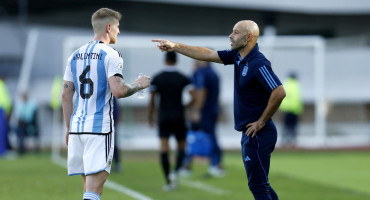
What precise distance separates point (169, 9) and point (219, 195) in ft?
88.8

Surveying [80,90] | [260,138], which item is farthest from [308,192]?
[80,90]

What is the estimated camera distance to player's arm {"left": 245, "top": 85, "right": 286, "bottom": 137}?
6867 millimetres

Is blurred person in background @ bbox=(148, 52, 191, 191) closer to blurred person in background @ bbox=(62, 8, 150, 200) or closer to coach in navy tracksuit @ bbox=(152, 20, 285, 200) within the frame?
coach in navy tracksuit @ bbox=(152, 20, 285, 200)

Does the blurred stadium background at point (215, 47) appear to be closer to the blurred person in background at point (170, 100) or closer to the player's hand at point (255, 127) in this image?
the blurred person in background at point (170, 100)

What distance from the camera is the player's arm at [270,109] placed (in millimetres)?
6867

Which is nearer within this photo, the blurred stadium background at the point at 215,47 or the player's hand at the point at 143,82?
the player's hand at the point at 143,82

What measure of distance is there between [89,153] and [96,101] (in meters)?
0.48

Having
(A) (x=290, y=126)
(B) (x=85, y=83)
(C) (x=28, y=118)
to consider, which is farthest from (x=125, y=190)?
(A) (x=290, y=126)

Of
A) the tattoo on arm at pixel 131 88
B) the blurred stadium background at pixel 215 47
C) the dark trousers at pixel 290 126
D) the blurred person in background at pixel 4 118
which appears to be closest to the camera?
the tattoo on arm at pixel 131 88

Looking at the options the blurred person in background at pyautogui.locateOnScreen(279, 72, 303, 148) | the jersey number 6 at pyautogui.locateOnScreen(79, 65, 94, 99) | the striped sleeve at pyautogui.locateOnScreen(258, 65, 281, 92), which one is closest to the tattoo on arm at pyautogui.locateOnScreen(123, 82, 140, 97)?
the jersey number 6 at pyautogui.locateOnScreen(79, 65, 94, 99)

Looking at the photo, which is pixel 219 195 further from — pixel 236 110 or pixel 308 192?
pixel 236 110

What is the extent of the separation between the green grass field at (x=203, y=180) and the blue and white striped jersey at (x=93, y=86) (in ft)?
12.9

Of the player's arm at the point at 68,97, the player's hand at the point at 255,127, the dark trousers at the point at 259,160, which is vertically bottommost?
the dark trousers at the point at 259,160

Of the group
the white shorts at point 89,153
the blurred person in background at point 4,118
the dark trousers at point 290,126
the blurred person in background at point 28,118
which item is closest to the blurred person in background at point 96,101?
the white shorts at point 89,153
